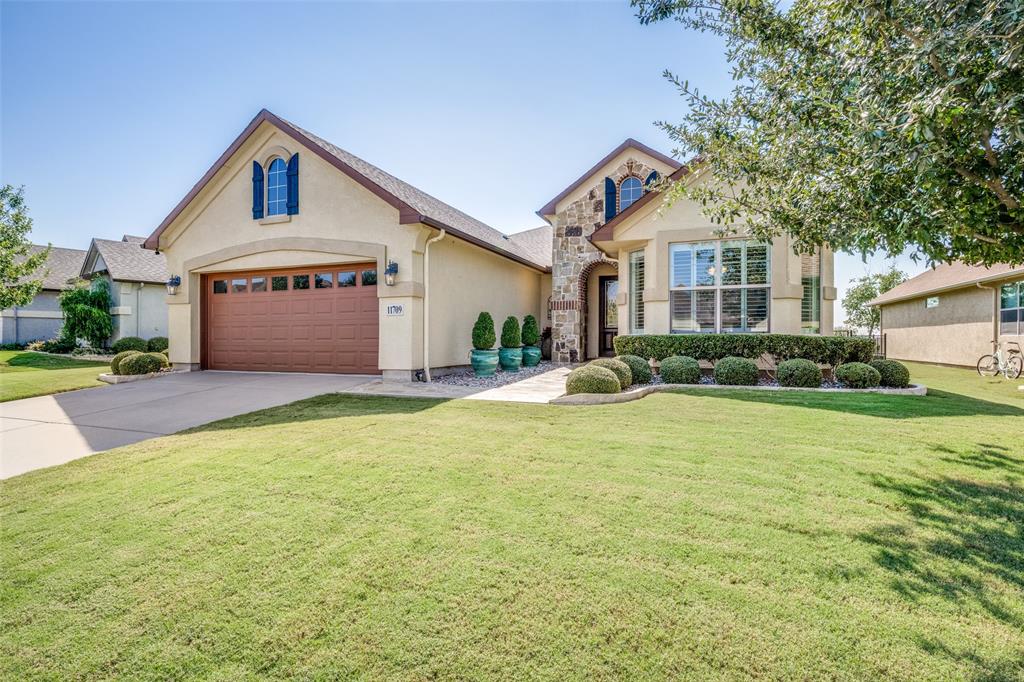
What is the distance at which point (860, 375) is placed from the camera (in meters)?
9.32

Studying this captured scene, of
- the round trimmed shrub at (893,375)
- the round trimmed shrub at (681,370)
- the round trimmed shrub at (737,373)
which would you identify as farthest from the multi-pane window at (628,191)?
the round trimmed shrub at (893,375)

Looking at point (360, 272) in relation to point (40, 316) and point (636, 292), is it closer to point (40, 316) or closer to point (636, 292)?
point (636, 292)

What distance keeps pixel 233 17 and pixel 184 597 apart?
10.8m

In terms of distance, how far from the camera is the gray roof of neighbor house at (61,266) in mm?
25625

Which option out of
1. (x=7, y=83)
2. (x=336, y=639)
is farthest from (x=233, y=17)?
(x=336, y=639)

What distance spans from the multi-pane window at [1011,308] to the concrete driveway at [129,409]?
19.0 metres

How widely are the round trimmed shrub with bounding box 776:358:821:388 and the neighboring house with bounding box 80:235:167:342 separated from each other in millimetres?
23255

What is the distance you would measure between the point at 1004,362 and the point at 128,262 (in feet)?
110

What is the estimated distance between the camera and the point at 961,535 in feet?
10.6

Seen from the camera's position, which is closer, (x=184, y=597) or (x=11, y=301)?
(x=184, y=597)

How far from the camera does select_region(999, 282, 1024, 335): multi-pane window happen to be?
14078 millimetres

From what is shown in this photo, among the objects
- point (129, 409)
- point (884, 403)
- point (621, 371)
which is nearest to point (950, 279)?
point (884, 403)

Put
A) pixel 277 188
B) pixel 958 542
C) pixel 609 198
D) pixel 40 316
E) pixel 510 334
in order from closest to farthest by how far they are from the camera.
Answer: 1. pixel 958 542
2. pixel 277 188
3. pixel 510 334
4. pixel 609 198
5. pixel 40 316

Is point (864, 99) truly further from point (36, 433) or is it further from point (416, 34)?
point (36, 433)
